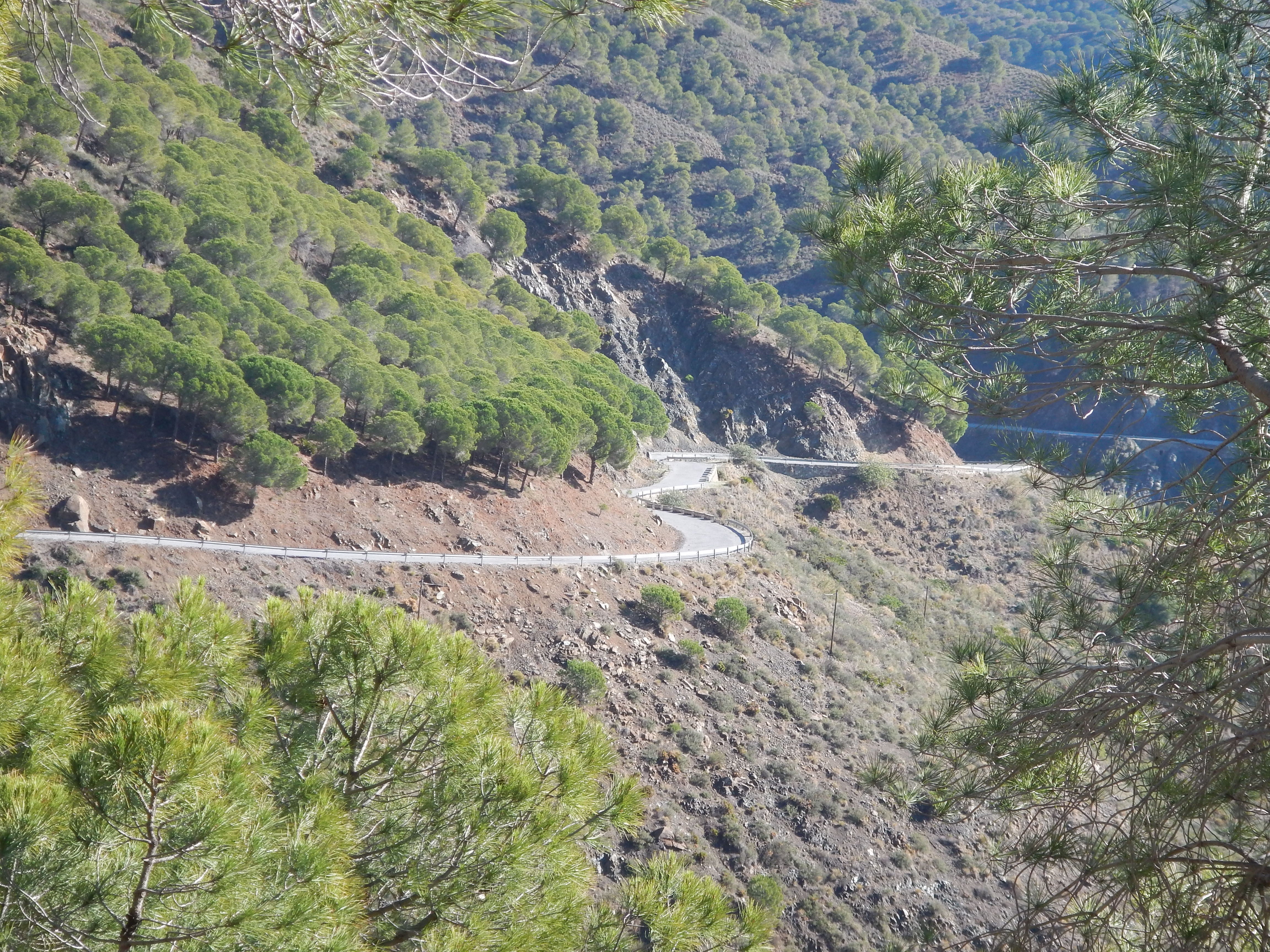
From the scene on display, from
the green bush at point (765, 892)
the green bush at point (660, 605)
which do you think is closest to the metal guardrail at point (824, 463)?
the green bush at point (660, 605)

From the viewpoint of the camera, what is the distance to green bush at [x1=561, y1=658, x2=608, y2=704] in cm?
1791

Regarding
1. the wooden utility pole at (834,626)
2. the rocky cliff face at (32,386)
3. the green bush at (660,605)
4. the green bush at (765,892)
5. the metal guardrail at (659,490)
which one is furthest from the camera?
the metal guardrail at (659,490)

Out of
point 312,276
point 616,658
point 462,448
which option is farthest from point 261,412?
point 312,276

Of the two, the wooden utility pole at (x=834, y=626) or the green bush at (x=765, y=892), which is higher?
the green bush at (x=765, y=892)

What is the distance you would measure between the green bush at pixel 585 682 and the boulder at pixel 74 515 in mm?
10117

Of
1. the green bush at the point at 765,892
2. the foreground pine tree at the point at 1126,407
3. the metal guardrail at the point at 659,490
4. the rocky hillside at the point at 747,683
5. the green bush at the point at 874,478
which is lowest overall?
the metal guardrail at the point at 659,490

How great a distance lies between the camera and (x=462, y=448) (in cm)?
2336

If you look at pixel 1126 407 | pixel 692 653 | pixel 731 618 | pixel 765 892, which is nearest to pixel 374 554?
pixel 692 653

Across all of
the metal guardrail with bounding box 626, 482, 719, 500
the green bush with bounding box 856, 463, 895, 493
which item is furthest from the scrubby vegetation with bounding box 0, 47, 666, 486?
the green bush with bounding box 856, 463, 895, 493

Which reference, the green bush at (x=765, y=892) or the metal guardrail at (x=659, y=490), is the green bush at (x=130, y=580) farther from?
the metal guardrail at (x=659, y=490)

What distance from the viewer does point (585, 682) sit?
18.0 meters

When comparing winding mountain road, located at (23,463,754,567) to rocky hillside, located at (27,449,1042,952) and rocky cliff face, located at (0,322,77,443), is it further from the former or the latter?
rocky cliff face, located at (0,322,77,443)

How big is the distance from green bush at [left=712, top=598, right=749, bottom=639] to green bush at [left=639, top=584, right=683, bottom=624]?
117cm

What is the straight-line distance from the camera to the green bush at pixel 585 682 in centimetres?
1791
